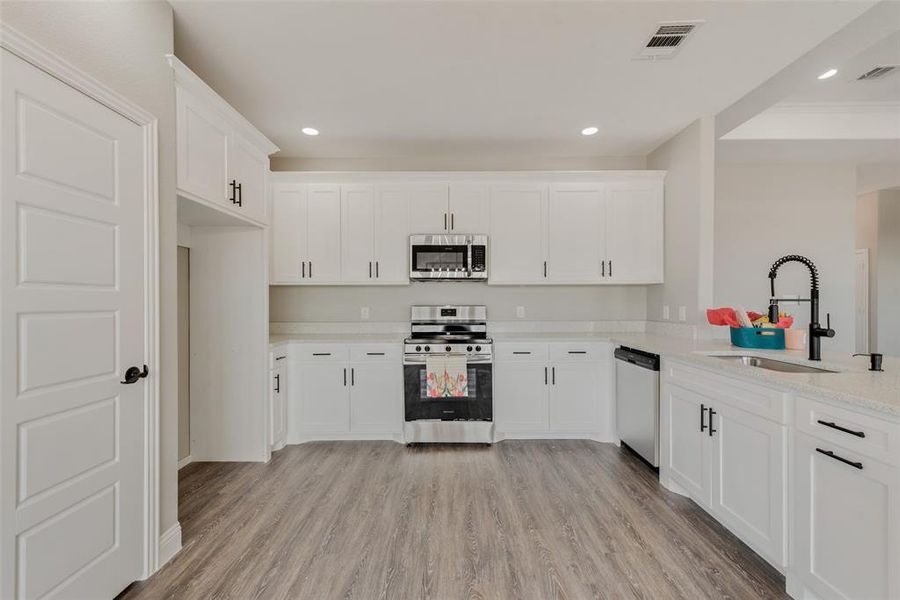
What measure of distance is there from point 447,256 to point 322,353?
4.85 feet

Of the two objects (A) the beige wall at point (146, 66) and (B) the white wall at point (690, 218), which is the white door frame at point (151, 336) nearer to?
(A) the beige wall at point (146, 66)

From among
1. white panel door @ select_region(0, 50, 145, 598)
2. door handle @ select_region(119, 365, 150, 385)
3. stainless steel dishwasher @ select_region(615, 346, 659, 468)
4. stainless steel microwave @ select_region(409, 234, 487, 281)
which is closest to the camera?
white panel door @ select_region(0, 50, 145, 598)

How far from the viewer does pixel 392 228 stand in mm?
3994

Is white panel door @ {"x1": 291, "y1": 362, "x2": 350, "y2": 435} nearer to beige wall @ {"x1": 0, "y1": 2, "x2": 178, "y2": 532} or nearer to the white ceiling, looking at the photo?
beige wall @ {"x1": 0, "y1": 2, "x2": 178, "y2": 532}

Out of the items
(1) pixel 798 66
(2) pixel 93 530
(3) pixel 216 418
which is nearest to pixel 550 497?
(2) pixel 93 530

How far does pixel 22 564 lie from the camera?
1367 millimetres

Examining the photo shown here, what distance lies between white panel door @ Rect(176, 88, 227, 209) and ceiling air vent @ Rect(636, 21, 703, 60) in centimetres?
264

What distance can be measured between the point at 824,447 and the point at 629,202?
9.38ft

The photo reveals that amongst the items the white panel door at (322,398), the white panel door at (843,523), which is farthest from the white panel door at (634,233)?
the white panel door at (322,398)

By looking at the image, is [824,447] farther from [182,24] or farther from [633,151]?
[182,24]

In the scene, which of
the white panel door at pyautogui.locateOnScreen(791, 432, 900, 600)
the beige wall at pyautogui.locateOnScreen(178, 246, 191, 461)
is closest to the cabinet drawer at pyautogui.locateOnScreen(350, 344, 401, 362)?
the beige wall at pyautogui.locateOnScreen(178, 246, 191, 461)

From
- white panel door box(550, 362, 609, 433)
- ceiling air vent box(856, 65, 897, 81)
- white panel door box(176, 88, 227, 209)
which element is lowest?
white panel door box(550, 362, 609, 433)

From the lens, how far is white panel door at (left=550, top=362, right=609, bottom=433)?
147 inches

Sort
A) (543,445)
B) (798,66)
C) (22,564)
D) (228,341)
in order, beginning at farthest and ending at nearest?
(543,445) < (228,341) < (798,66) < (22,564)
